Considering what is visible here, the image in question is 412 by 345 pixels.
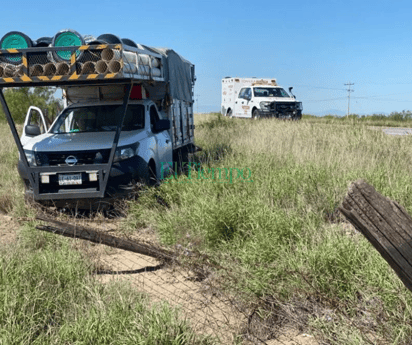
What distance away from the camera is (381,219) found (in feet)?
6.67

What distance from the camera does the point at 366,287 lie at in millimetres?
3949

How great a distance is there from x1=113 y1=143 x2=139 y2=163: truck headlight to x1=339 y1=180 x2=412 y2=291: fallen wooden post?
18.7ft

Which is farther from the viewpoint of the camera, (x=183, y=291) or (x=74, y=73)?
(x=74, y=73)

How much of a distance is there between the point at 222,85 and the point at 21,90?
13428 millimetres

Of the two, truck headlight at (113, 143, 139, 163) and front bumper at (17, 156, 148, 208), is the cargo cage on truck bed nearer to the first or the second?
front bumper at (17, 156, 148, 208)

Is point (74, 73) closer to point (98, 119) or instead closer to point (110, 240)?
point (98, 119)

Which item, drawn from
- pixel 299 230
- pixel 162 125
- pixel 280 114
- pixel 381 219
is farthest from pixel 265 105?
pixel 381 219

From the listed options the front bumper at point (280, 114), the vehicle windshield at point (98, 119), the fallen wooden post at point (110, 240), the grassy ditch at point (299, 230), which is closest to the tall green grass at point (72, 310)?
the fallen wooden post at point (110, 240)

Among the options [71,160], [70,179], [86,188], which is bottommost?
[86,188]

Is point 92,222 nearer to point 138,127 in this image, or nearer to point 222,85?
point 138,127

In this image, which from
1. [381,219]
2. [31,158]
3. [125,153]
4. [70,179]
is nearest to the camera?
[381,219]

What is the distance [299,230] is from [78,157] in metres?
3.90

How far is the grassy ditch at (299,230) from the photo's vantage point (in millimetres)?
3678

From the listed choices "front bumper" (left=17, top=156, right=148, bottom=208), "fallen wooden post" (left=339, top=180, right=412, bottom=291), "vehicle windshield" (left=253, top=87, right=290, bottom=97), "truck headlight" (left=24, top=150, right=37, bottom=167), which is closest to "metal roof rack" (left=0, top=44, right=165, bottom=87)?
"truck headlight" (left=24, top=150, right=37, bottom=167)
